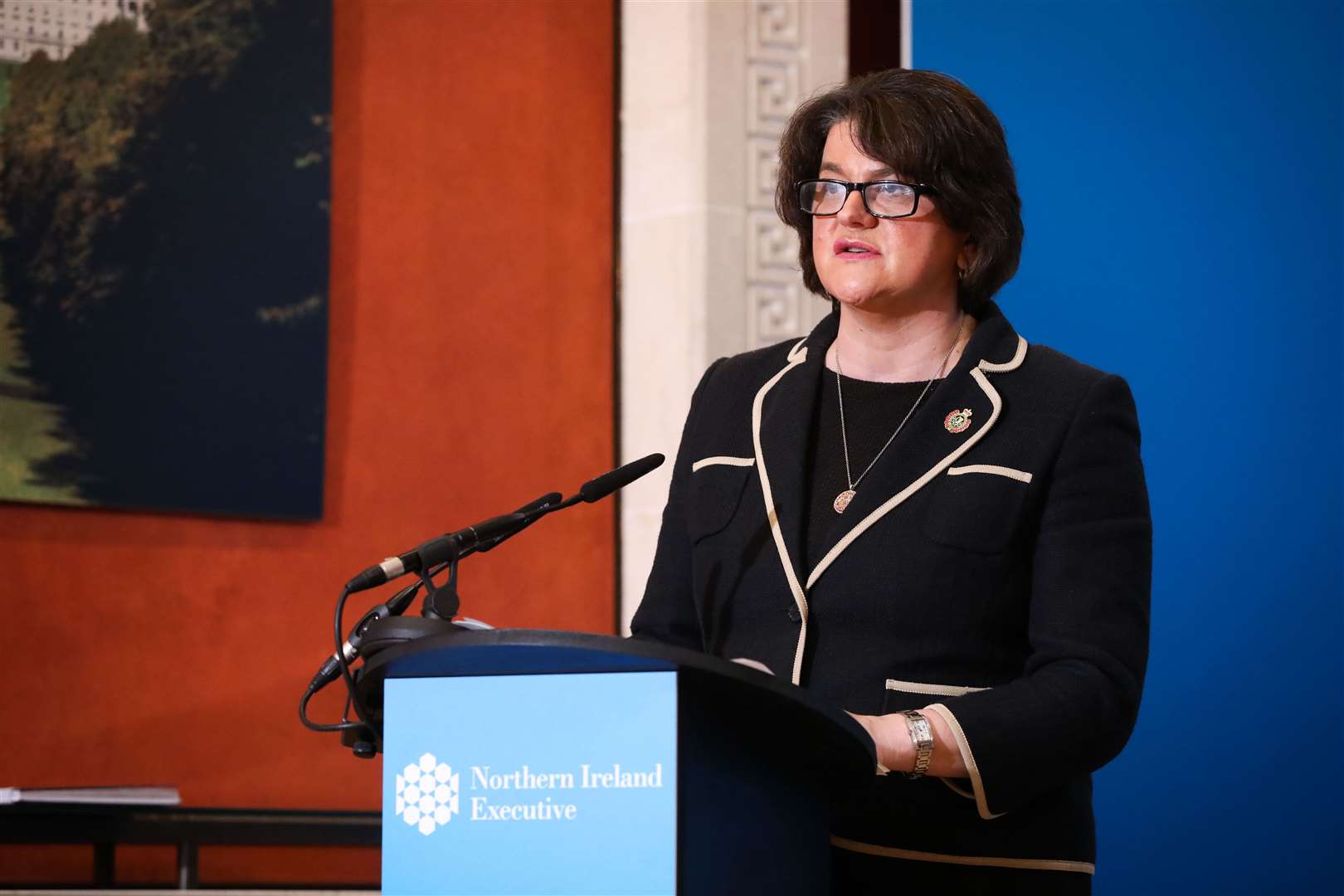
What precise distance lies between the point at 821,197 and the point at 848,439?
0.95 feet

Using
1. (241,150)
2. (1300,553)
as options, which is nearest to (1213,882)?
(1300,553)

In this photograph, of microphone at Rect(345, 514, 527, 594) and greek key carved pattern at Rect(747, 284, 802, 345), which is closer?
microphone at Rect(345, 514, 527, 594)

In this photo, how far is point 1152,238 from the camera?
3705mm

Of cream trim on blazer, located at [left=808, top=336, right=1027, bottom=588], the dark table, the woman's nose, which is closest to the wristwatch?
cream trim on blazer, located at [left=808, top=336, right=1027, bottom=588]

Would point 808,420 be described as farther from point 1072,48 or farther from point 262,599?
point 1072,48

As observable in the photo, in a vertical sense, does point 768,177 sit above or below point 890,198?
above

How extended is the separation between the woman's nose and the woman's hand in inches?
24.2

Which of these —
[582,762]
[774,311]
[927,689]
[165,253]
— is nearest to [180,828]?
[165,253]

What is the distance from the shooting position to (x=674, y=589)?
79.2 inches

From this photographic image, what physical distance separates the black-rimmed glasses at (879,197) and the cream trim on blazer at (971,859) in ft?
2.35

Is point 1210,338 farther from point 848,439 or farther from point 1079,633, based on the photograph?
point 1079,633

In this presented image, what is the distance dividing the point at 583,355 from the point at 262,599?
0.93 metres

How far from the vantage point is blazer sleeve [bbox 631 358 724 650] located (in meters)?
1.99

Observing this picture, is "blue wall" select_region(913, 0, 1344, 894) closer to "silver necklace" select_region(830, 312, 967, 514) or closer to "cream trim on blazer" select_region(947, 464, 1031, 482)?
"silver necklace" select_region(830, 312, 967, 514)
